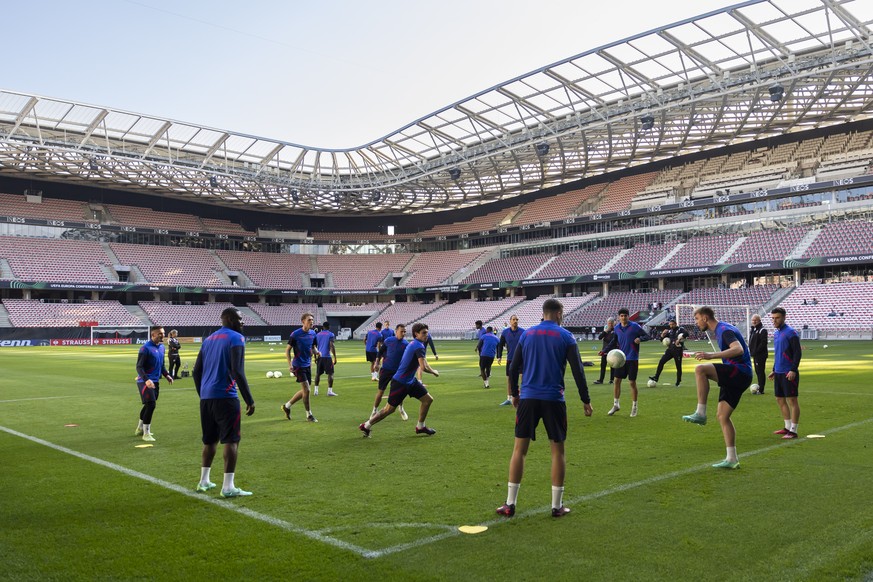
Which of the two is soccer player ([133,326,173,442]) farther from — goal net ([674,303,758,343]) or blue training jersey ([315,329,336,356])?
goal net ([674,303,758,343])

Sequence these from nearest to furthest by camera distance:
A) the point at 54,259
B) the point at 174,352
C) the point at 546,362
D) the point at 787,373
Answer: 1. the point at 546,362
2. the point at 787,373
3. the point at 174,352
4. the point at 54,259

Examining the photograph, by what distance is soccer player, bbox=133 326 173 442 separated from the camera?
11.2 metres

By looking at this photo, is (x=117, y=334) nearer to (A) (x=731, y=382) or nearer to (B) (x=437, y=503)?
(B) (x=437, y=503)

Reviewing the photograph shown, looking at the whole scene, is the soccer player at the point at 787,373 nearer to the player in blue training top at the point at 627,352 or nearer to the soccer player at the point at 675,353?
the player in blue training top at the point at 627,352

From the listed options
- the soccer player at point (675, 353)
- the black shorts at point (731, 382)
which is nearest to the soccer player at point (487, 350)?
the soccer player at point (675, 353)

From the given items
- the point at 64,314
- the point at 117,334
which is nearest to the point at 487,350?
the point at 117,334

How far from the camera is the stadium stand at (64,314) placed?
63969mm

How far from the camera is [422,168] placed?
60969mm

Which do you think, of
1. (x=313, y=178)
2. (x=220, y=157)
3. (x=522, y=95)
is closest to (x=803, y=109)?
(x=522, y=95)

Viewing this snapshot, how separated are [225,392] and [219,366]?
300 millimetres

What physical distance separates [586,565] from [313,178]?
64639mm

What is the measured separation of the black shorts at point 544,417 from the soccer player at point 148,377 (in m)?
7.18

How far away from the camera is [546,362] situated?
6.66 m

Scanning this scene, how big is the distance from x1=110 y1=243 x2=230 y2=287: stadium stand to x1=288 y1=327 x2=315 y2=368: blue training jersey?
67297 millimetres
